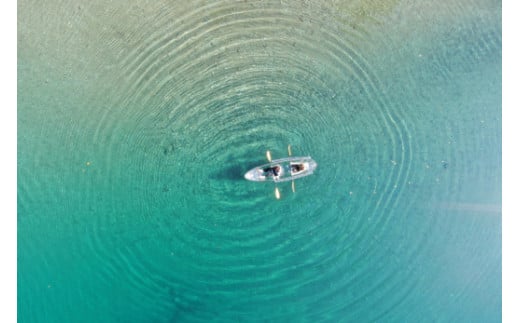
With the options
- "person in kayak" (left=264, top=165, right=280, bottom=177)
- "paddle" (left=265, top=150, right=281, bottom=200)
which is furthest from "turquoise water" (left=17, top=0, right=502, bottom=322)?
"person in kayak" (left=264, top=165, right=280, bottom=177)

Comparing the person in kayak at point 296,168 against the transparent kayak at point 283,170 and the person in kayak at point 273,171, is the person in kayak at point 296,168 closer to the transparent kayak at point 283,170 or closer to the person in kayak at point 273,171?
the transparent kayak at point 283,170

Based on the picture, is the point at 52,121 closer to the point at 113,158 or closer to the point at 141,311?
the point at 113,158

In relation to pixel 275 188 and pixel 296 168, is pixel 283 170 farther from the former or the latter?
pixel 275 188

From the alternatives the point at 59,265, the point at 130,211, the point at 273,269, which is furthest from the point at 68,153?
the point at 273,269

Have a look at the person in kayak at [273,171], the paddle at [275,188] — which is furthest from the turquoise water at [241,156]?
the person in kayak at [273,171]

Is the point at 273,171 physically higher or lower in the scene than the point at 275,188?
higher

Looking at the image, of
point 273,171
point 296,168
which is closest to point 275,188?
point 273,171
